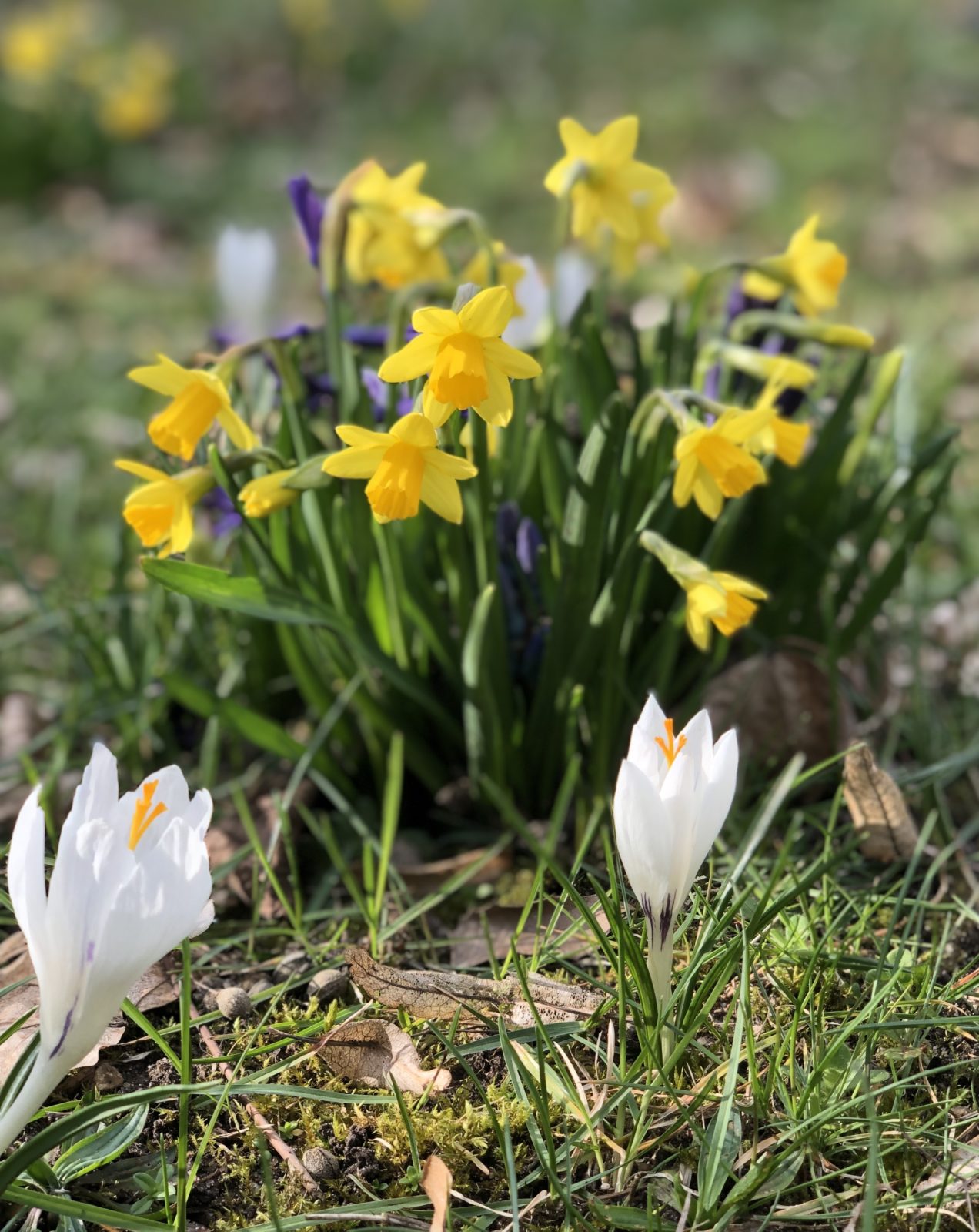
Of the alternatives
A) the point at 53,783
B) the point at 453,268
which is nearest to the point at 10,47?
the point at 453,268

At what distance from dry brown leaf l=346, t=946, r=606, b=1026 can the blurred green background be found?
4.24 feet

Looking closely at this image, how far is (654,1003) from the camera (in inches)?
49.8

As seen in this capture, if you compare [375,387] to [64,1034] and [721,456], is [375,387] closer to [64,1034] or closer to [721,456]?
[721,456]

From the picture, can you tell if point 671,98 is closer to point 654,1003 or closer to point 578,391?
point 578,391

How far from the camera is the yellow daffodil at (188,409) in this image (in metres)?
1.50

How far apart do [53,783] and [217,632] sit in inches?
16.3

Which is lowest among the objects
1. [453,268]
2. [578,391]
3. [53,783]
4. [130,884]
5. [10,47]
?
[53,783]

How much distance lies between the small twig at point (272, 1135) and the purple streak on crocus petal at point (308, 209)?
1167mm

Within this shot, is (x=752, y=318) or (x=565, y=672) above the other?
(x=752, y=318)

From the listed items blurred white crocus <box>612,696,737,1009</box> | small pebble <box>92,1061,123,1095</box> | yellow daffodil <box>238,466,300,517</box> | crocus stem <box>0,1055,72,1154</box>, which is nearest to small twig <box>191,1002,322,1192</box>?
small pebble <box>92,1061,123,1095</box>

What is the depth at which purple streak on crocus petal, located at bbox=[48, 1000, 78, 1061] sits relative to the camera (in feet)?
3.61

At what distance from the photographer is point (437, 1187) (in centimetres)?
121

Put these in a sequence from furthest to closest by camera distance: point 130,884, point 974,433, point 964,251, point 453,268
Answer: point 964,251 < point 974,433 < point 453,268 < point 130,884

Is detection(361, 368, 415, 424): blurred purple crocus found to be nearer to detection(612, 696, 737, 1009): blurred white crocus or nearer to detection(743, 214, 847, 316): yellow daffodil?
detection(743, 214, 847, 316): yellow daffodil
